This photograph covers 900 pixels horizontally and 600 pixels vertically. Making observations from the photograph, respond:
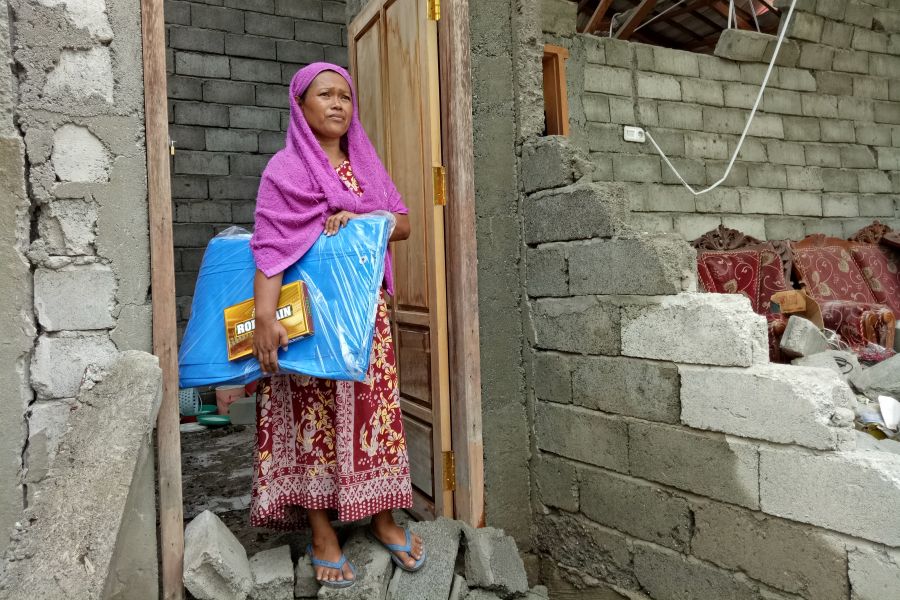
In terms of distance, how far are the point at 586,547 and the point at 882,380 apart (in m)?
1.84

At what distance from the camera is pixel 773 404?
2439mm

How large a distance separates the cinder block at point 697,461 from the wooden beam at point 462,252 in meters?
0.74

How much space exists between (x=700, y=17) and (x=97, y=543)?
881cm

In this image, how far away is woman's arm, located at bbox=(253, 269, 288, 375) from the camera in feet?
7.50

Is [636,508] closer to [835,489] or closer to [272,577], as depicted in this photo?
[835,489]

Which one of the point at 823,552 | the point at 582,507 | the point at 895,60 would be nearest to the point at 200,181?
the point at 582,507

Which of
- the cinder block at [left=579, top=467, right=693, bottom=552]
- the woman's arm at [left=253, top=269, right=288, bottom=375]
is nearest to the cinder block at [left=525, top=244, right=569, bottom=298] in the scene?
the cinder block at [left=579, top=467, right=693, bottom=552]

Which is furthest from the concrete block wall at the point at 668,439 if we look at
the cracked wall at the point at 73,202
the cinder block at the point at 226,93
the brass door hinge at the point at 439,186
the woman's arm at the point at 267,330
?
the cinder block at the point at 226,93

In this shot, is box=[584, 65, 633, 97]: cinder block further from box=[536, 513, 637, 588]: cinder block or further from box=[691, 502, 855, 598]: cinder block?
box=[691, 502, 855, 598]: cinder block

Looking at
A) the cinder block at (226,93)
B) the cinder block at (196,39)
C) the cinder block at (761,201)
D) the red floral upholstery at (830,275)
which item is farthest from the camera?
the cinder block at (226,93)

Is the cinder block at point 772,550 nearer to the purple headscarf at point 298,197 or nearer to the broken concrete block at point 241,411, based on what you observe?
the purple headscarf at point 298,197

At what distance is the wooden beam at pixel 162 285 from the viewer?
2.31m

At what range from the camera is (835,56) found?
261 inches

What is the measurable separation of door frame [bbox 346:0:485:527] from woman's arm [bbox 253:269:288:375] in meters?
1.08
